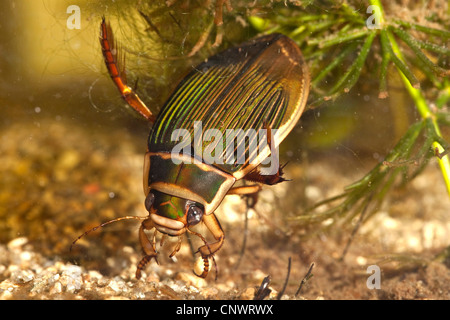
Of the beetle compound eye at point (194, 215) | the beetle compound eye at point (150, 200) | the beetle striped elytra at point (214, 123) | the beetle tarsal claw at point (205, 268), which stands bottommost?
the beetle tarsal claw at point (205, 268)

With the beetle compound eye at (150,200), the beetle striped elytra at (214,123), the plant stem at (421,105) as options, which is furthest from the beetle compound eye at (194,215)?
the plant stem at (421,105)

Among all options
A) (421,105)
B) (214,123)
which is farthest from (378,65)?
(214,123)

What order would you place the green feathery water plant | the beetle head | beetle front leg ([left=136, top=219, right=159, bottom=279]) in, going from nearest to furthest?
the beetle head < beetle front leg ([left=136, top=219, right=159, bottom=279]) < the green feathery water plant

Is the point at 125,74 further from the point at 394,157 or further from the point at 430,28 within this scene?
the point at 430,28

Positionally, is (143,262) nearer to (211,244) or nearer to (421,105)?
(211,244)

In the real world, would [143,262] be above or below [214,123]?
below

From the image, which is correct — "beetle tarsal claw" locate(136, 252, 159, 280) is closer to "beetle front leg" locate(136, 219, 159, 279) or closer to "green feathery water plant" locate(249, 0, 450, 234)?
"beetle front leg" locate(136, 219, 159, 279)

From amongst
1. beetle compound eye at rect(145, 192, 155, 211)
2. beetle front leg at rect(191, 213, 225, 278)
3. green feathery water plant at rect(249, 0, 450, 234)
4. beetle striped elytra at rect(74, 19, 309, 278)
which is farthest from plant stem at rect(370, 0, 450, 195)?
beetle compound eye at rect(145, 192, 155, 211)

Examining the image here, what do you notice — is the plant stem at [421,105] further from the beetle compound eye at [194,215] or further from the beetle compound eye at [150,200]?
the beetle compound eye at [150,200]
